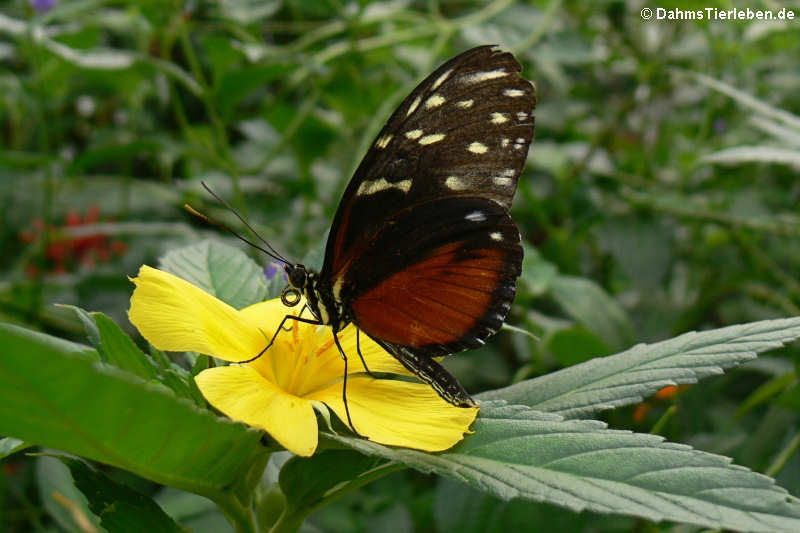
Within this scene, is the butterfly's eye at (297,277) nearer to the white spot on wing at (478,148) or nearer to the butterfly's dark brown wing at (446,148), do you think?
the butterfly's dark brown wing at (446,148)

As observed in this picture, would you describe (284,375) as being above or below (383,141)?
below

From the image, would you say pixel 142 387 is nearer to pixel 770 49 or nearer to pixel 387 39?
pixel 387 39

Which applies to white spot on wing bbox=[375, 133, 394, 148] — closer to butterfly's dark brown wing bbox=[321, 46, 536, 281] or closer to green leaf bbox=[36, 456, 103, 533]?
butterfly's dark brown wing bbox=[321, 46, 536, 281]

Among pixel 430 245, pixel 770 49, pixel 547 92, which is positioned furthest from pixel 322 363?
pixel 770 49

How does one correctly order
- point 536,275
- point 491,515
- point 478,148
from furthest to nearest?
1. point 536,275
2. point 491,515
3. point 478,148
